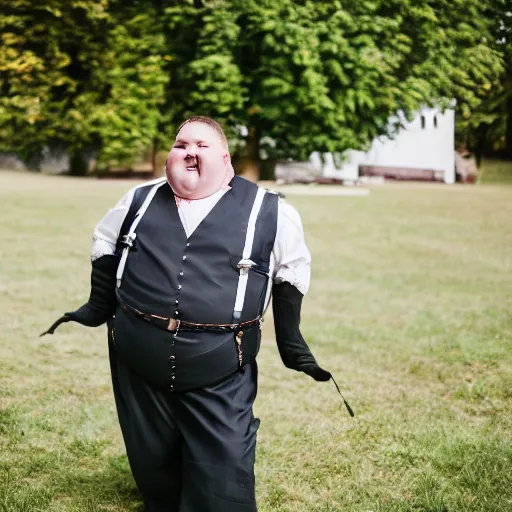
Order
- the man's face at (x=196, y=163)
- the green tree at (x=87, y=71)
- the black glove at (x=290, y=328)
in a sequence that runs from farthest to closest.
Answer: the green tree at (x=87, y=71) < the black glove at (x=290, y=328) < the man's face at (x=196, y=163)

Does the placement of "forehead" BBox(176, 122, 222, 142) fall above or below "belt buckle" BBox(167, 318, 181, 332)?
above

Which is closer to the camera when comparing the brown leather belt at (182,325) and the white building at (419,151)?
the brown leather belt at (182,325)

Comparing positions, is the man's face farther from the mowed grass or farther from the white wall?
the white wall

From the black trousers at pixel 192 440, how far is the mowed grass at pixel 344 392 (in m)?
0.91

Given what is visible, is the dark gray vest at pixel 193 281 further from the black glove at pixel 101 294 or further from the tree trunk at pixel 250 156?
the tree trunk at pixel 250 156

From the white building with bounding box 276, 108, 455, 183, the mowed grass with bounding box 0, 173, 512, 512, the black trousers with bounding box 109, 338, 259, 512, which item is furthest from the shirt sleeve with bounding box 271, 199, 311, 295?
the white building with bounding box 276, 108, 455, 183

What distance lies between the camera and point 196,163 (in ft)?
7.98

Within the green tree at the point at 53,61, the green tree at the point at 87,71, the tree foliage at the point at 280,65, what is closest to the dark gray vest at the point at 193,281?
the tree foliage at the point at 280,65

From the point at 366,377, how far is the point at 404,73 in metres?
6.33

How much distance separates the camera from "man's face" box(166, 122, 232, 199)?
95.2 inches

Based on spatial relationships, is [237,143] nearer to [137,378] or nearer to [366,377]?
[366,377]

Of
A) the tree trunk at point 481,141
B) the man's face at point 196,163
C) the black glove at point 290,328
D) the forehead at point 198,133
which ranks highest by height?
the tree trunk at point 481,141

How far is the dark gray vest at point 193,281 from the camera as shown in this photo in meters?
2.42

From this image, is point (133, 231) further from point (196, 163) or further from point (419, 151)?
point (419, 151)
